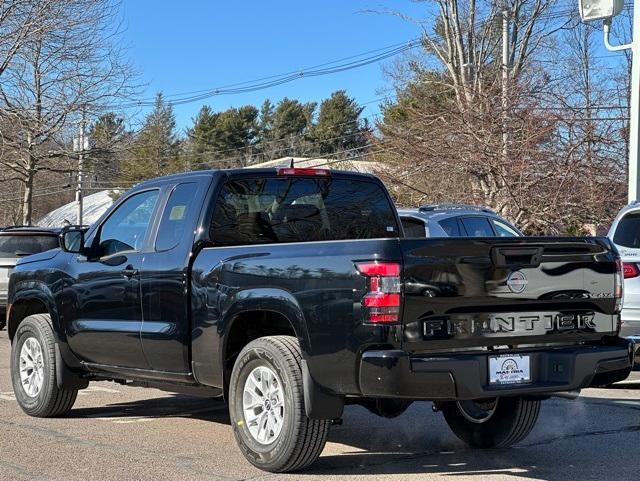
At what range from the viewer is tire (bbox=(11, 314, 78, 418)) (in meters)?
8.04

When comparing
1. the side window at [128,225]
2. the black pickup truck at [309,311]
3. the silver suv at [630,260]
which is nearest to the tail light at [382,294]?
the black pickup truck at [309,311]

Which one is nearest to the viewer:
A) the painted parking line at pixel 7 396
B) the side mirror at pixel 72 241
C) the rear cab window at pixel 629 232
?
the side mirror at pixel 72 241

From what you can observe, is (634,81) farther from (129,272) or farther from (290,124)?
(290,124)

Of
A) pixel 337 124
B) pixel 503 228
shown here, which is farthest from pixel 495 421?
pixel 337 124

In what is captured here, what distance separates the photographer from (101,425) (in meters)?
7.80

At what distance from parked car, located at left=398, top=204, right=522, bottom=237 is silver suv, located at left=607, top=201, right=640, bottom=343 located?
2.57m

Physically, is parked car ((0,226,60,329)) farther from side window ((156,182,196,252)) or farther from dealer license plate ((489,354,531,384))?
dealer license plate ((489,354,531,384))

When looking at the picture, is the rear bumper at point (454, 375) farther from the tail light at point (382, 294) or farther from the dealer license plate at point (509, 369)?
the tail light at point (382, 294)

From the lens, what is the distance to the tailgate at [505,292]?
213 inches

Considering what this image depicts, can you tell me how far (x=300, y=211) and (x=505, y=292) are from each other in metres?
2.12

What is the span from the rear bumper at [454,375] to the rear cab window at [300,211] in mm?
1974

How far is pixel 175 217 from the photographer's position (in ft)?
23.3

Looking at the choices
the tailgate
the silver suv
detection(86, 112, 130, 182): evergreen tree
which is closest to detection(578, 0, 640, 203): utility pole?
the silver suv

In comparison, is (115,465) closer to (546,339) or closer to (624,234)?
(546,339)
